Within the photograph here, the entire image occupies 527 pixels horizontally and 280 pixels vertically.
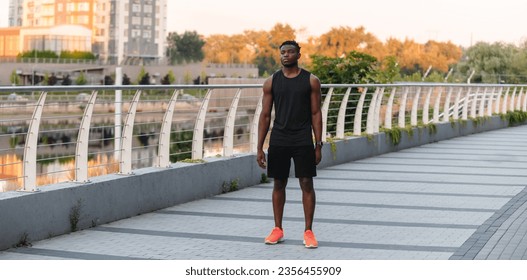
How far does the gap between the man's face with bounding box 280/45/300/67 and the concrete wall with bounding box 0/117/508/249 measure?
2.59 meters

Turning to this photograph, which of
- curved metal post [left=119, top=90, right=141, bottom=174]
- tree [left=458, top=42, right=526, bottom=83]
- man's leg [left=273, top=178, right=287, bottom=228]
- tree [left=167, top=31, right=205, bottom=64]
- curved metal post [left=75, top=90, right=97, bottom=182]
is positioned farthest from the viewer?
tree [left=167, top=31, right=205, bottom=64]

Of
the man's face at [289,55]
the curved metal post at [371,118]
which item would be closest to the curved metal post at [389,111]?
the curved metal post at [371,118]

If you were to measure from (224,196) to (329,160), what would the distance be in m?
4.65

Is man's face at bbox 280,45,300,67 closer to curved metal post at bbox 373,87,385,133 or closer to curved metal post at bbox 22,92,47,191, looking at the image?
curved metal post at bbox 22,92,47,191

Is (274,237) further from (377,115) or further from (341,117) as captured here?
(377,115)

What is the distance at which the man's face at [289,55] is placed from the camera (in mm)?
8523

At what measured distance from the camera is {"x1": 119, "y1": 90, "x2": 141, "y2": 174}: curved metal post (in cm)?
1057

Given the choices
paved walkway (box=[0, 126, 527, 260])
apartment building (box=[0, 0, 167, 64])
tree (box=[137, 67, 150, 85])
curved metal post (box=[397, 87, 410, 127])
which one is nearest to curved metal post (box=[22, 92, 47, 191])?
paved walkway (box=[0, 126, 527, 260])

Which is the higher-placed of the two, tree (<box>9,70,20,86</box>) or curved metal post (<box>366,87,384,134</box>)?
curved metal post (<box>366,87,384,134</box>)

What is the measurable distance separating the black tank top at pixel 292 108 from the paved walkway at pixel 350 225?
992 mm

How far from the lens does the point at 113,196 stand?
412 inches

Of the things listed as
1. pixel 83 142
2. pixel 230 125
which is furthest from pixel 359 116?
pixel 83 142

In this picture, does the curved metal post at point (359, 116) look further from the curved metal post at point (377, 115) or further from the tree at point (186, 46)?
the tree at point (186, 46)

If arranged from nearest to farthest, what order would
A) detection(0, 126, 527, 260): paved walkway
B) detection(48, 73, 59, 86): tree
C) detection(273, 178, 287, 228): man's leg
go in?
detection(0, 126, 527, 260): paved walkway
detection(273, 178, 287, 228): man's leg
detection(48, 73, 59, 86): tree
